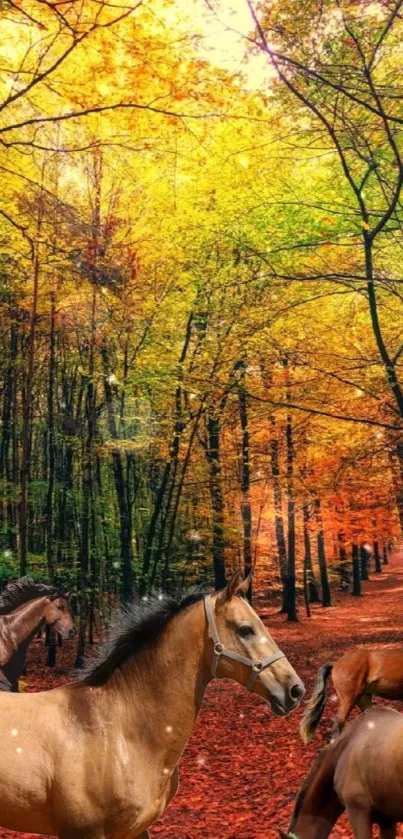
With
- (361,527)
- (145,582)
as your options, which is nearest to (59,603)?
(145,582)

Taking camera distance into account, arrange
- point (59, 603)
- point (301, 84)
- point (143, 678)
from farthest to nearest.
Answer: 1. point (59, 603)
2. point (301, 84)
3. point (143, 678)

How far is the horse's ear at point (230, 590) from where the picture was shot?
11.1 ft

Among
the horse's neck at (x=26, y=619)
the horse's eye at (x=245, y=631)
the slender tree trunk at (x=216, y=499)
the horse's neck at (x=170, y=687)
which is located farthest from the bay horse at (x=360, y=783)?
the slender tree trunk at (x=216, y=499)

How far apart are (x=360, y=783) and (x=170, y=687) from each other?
4.76ft

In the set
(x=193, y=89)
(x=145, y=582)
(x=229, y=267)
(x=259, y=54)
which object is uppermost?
(x=229, y=267)

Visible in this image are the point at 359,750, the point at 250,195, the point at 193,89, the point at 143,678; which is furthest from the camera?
the point at 250,195

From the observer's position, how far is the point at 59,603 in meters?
12.4

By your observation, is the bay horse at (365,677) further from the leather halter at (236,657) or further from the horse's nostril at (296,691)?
the leather halter at (236,657)

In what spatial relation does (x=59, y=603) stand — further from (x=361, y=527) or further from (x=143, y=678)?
(x=361, y=527)

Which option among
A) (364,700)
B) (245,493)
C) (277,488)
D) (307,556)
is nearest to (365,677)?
(364,700)

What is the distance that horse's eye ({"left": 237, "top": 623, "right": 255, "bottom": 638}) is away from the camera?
11.4ft

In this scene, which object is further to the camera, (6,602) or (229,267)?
(229,267)

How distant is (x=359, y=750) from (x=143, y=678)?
154 centimetres

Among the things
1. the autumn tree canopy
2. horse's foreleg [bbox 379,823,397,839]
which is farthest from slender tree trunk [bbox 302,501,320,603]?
horse's foreleg [bbox 379,823,397,839]
